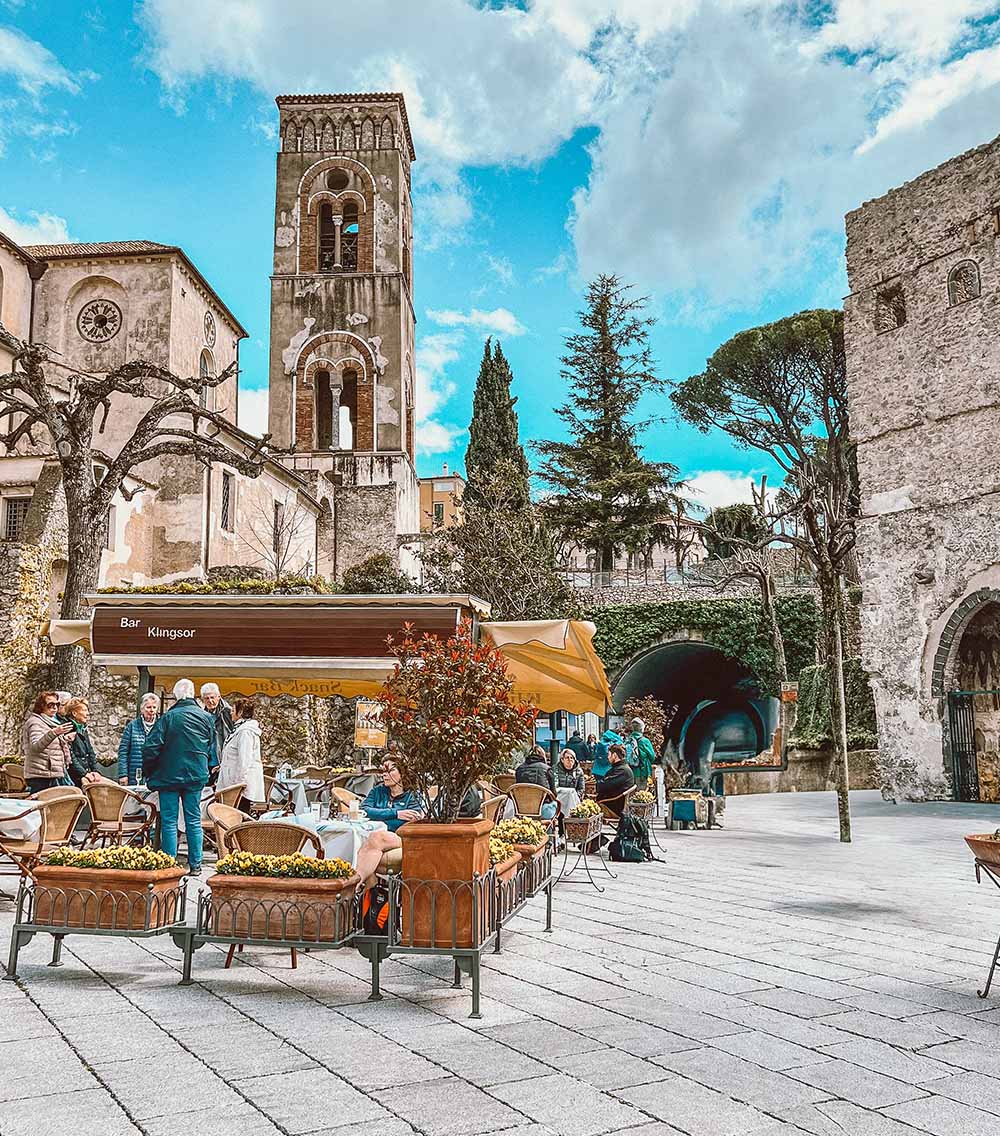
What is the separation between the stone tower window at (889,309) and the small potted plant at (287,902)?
677 inches

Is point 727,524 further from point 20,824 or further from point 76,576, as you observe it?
point 20,824

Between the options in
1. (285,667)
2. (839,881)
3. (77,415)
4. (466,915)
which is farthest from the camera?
(77,415)

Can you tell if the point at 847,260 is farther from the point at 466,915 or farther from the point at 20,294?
the point at 20,294

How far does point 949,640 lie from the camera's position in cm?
1788

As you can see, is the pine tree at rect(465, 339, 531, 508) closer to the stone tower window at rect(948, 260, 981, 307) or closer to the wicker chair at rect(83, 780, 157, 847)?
the stone tower window at rect(948, 260, 981, 307)

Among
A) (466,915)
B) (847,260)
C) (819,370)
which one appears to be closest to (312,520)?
(819,370)

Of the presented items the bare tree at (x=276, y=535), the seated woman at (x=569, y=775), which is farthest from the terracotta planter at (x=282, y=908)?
the bare tree at (x=276, y=535)

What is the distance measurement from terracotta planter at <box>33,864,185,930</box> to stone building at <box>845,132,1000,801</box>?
16.0 metres

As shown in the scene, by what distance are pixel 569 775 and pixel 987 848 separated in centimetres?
756

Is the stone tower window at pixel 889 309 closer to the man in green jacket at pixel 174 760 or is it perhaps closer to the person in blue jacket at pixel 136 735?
the person in blue jacket at pixel 136 735

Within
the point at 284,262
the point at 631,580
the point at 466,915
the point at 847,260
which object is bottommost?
the point at 466,915

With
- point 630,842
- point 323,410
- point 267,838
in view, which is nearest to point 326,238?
point 323,410

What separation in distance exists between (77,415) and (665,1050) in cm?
1099

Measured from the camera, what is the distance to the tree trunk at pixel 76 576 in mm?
12078
